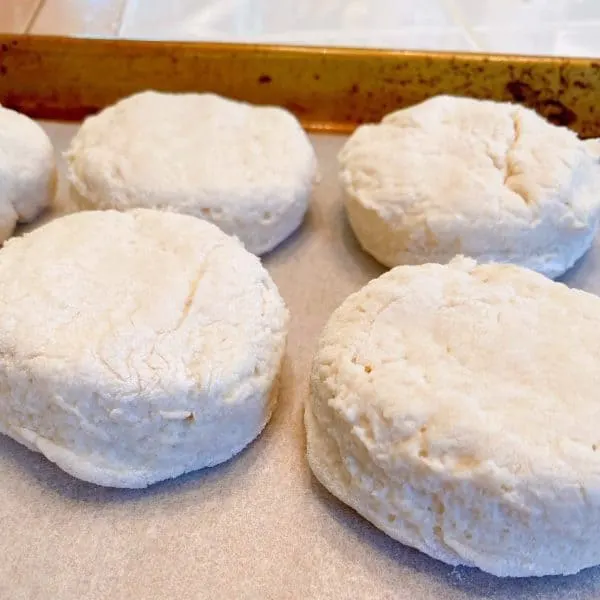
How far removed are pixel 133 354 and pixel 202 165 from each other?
1.71 feet

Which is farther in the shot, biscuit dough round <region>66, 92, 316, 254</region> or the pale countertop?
the pale countertop

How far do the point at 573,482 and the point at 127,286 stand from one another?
725 mm

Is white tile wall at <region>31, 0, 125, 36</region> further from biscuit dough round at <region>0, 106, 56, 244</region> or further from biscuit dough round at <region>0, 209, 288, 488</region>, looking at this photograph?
biscuit dough round at <region>0, 209, 288, 488</region>

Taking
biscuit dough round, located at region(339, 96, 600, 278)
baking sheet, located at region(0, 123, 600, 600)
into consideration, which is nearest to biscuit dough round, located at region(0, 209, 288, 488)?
baking sheet, located at region(0, 123, 600, 600)

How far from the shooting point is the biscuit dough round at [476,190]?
1396mm

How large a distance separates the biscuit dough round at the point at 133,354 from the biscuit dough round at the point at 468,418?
0.12 metres

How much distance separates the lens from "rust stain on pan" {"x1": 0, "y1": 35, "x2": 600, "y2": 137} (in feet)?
5.94

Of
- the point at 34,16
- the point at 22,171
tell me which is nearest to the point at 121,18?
the point at 34,16

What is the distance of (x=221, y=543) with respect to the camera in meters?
1.13

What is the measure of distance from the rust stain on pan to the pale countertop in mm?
248

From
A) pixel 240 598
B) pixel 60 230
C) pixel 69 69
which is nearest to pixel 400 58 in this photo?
pixel 69 69

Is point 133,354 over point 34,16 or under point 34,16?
over

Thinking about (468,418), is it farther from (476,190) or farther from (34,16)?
(34,16)

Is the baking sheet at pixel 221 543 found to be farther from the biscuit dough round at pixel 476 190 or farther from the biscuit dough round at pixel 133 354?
the biscuit dough round at pixel 476 190
